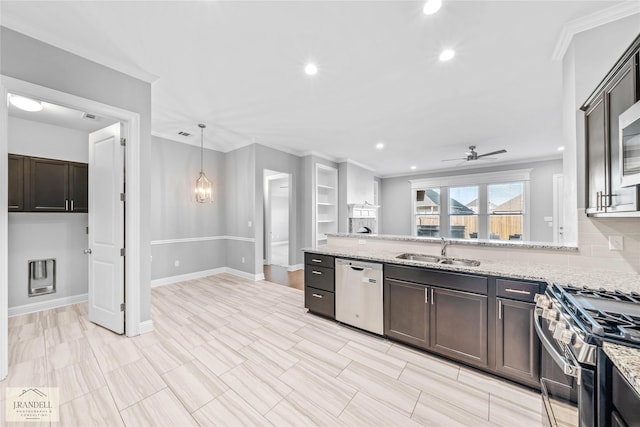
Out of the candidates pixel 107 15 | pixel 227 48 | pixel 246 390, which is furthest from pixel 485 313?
pixel 107 15

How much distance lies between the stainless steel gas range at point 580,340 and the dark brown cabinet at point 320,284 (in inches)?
77.7

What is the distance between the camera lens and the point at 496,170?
271 inches

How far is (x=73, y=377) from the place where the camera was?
6.54ft

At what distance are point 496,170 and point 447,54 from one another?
235 inches

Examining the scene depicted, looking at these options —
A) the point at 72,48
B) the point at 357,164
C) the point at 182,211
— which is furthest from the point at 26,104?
the point at 357,164

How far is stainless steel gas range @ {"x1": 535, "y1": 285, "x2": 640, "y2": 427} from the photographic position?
0.94 metres

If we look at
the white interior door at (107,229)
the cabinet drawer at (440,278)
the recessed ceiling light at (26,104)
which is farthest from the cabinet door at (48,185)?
the cabinet drawer at (440,278)

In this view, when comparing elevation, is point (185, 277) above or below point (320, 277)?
below

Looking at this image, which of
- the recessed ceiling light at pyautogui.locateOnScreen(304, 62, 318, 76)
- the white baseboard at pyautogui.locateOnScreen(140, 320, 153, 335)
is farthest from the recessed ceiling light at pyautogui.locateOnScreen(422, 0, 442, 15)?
the white baseboard at pyautogui.locateOnScreen(140, 320, 153, 335)

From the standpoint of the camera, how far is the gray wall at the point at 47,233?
10.6 feet

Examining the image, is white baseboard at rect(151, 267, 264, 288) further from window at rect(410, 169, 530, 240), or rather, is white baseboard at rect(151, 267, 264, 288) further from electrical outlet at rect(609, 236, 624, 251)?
window at rect(410, 169, 530, 240)

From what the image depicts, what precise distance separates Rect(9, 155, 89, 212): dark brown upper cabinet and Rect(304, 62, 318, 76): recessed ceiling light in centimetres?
362

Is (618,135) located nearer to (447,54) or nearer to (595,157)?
(595,157)

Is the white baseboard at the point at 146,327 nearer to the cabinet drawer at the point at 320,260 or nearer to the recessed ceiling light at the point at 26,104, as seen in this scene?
the cabinet drawer at the point at 320,260
